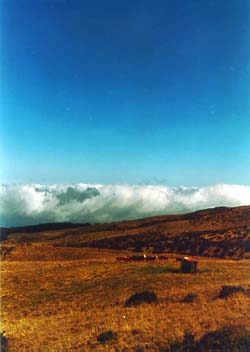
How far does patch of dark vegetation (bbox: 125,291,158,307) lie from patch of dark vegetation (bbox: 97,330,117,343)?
5243mm

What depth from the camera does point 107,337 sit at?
17.3 m

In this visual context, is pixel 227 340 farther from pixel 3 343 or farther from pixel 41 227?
pixel 41 227

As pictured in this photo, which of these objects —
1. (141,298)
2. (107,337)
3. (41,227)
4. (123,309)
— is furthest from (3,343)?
(41,227)

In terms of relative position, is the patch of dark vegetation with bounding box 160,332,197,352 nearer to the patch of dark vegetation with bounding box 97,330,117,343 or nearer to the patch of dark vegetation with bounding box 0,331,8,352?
the patch of dark vegetation with bounding box 97,330,117,343

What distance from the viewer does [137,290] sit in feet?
86.9

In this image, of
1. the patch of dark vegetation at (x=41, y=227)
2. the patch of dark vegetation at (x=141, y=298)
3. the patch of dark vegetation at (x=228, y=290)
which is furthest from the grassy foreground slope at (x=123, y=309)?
the patch of dark vegetation at (x=41, y=227)

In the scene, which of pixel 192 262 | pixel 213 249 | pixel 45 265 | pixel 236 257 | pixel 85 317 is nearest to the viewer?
pixel 85 317

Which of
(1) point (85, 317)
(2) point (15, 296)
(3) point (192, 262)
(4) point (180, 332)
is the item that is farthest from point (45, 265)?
(4) point (180, 332)

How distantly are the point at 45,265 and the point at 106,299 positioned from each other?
712 inches

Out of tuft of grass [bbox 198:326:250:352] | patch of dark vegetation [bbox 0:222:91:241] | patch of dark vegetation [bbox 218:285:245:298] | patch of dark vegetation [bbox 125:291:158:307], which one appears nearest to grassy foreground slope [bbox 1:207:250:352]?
tuft of grass [bbox 198:326:250:352]

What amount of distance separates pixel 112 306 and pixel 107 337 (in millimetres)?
5937

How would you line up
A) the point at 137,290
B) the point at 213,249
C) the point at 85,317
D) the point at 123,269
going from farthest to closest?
the point at 213,249 → the point at 123,269 → the point at 137,290 → the point at 85,317

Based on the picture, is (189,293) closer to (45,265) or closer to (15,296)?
(15,296)

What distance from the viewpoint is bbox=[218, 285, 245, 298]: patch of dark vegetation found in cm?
2319
